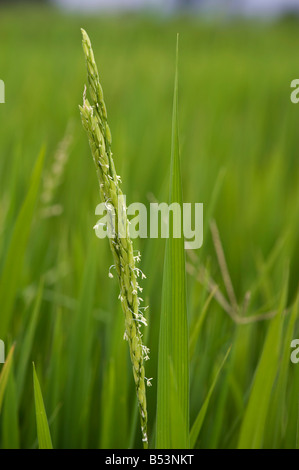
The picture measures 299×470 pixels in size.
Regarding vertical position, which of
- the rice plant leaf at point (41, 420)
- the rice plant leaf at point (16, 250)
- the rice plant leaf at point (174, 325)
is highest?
the rice plant leaf at point (16, 250)

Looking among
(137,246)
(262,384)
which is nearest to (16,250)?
(137,246)

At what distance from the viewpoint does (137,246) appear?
0.51 meters

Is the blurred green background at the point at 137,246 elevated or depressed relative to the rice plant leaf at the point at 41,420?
elevated

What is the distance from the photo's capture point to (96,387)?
1.64ft

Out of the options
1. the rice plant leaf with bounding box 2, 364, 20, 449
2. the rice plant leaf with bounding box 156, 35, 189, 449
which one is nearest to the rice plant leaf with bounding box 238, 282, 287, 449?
the rice plant leaf with bounding box 156, 35, 189, 449

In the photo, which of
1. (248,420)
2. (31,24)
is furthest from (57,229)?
(31,24)

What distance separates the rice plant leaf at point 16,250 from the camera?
42 centimetres

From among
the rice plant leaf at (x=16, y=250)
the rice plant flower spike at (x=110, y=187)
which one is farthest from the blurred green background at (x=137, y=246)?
the rice plant flower spike at (x=110, y=187)

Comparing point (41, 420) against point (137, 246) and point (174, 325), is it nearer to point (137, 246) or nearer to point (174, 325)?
point (174, 325)

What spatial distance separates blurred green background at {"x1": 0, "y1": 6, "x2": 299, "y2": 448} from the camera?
1.46 ft

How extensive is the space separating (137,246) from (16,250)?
0.12m

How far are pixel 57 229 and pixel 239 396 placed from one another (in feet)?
1.53

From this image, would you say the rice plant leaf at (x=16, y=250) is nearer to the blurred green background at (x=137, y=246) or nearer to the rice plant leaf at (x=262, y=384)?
the blurred green background at (x=137, y=246)

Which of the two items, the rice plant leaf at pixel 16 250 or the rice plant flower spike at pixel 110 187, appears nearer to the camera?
the rice plant flower spike at pixel 110 187
